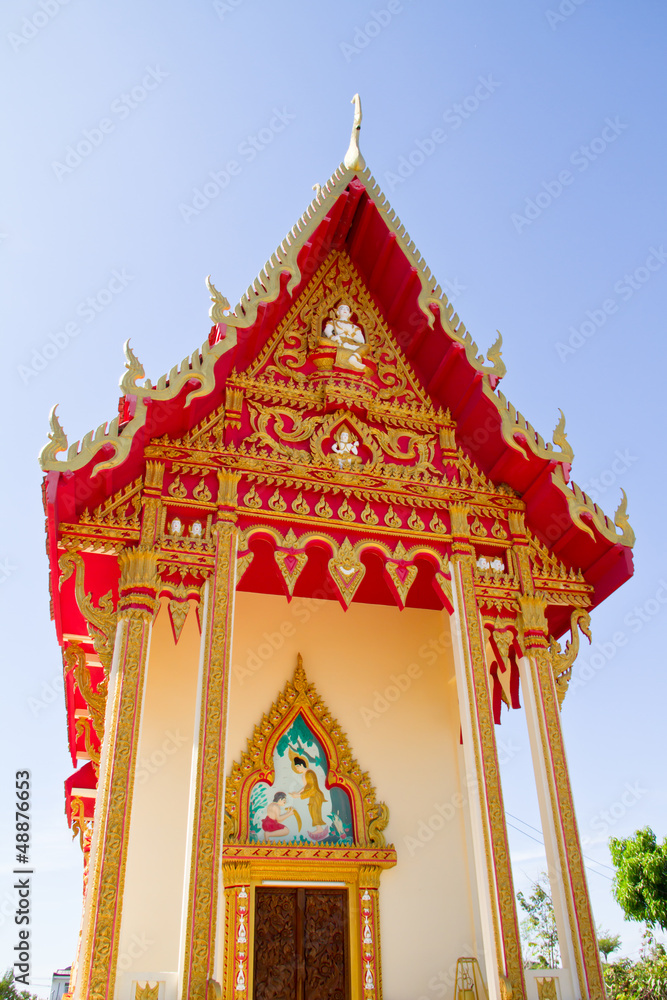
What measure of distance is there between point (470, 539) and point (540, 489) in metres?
0.76

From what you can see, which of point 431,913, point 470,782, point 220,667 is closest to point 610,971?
point 431,913

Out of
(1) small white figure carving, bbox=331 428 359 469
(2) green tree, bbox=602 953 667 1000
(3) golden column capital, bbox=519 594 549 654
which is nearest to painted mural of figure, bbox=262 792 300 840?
(3) golden column capital, bbox=519 594 549 654

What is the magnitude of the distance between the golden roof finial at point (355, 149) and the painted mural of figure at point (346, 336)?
1.22 m

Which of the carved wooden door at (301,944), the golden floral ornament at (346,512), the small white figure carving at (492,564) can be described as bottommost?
the carved wooden door at (301,944)

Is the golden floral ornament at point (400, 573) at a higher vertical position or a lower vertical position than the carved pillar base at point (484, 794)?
higher

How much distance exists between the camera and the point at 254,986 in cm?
611

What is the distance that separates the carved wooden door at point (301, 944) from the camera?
6.20 metres

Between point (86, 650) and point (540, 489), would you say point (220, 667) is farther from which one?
point (540, 489)

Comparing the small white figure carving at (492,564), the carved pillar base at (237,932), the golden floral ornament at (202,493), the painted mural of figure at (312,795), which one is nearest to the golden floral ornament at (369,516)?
the small white figure carving at (492,564)

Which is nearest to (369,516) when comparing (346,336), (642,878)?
(346,336)

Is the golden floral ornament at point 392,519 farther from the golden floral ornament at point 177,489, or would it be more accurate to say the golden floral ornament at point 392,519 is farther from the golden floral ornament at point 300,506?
the golden floral ornament at point 177,489

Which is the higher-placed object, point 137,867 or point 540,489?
point 540,489

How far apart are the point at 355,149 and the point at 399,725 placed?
5285 mm

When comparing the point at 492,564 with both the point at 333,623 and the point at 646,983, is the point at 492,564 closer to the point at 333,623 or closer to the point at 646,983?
the point at 333,623
